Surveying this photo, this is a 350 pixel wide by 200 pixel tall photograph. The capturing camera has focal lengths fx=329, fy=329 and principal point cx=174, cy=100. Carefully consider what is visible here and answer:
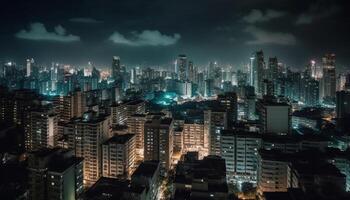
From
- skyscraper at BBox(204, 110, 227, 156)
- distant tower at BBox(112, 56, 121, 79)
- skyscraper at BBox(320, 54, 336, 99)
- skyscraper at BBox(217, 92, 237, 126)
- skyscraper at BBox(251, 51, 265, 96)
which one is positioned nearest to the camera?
skyscraper at BBox(204, 110, 227, 156)

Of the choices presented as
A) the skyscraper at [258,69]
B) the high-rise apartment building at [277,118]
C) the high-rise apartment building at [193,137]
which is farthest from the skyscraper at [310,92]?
the high-rise apartment building at [193,137]

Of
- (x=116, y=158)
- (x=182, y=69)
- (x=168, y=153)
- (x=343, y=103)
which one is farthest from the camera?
(x=182, y=69)

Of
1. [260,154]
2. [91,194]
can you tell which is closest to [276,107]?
[260,154]

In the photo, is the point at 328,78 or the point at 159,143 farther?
the point at 328,78

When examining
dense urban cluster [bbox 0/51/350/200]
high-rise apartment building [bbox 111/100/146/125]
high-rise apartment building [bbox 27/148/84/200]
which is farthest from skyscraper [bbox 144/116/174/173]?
high-rise apartment building [bbox 111/100/146/125]

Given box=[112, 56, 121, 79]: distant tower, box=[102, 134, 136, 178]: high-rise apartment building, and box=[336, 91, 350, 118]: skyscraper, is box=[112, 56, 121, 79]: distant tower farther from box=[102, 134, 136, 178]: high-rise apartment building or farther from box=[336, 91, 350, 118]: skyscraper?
box=[102, 134, 136, 178]: high-rise apartment building

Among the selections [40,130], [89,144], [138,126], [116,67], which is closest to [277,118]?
[138,126]

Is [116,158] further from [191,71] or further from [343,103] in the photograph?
[191,71]

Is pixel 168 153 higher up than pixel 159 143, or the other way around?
pixel 159 143

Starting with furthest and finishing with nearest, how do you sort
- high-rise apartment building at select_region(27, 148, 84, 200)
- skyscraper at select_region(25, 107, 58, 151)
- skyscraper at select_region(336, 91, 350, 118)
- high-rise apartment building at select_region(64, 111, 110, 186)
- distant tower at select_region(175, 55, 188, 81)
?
distant tower at select_region(175, 55, 188, 81)
skyscraper at select_region(336, 91, 350, 118)
skyscraper at select_region(25, 107, 58, 151)
high-rise apartment building at select_region(64, 111, 110, 186)
high-rise apartment building at select_region(27, 148, 84, 200)
